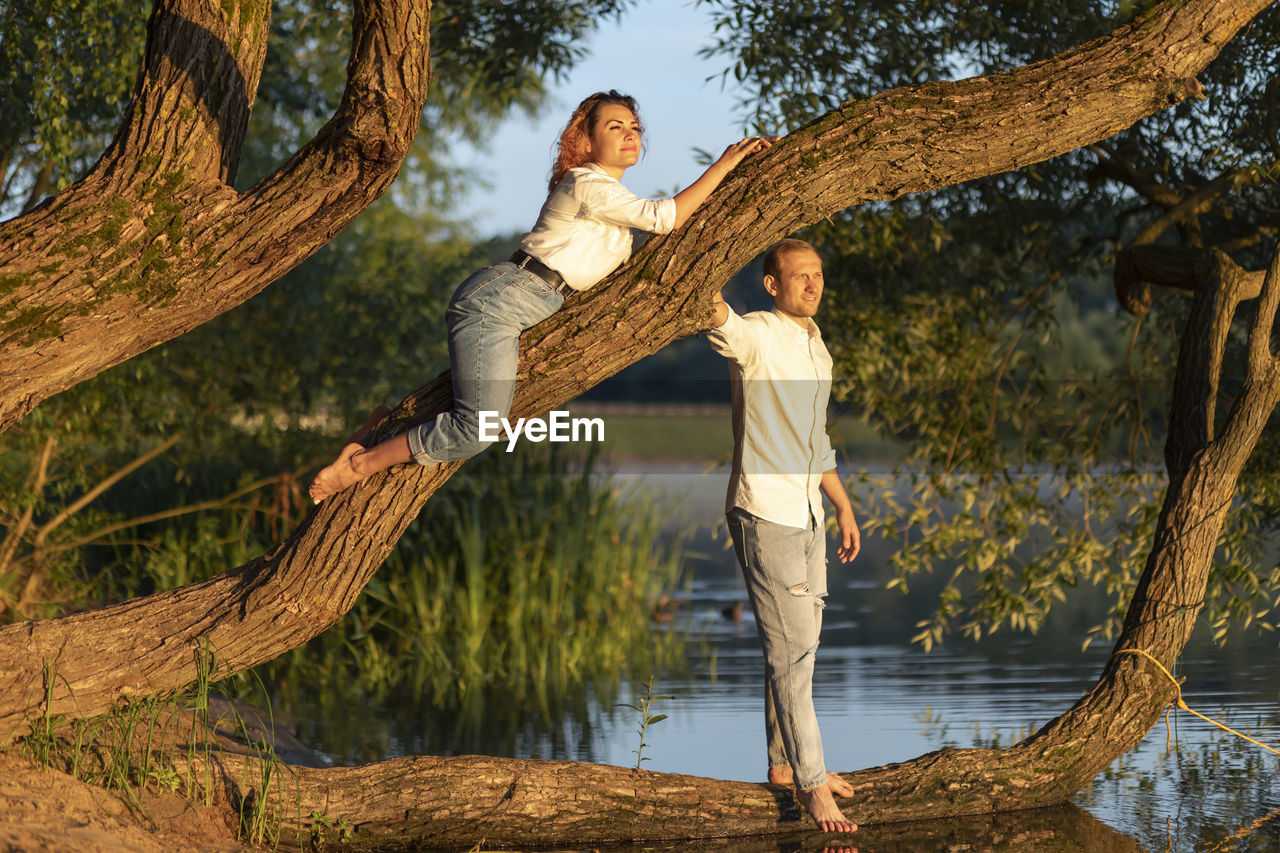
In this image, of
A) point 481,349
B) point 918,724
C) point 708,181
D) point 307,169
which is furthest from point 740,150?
point 918,724

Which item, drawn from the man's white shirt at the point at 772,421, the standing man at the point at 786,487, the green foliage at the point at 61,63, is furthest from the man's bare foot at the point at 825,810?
the green foliage at the point at 61,63

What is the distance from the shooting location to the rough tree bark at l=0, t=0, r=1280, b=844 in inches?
178

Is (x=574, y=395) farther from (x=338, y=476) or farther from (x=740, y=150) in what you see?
(x=740, y=150)

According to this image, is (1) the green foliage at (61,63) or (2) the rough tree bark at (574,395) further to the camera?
(1) the green foliage at (61,63)

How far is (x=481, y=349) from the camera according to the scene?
4.34 meters

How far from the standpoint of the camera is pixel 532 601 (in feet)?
31.9

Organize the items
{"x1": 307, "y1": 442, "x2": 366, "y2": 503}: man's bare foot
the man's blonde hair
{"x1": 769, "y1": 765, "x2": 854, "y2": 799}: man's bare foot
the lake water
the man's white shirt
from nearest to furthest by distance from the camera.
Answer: {"x1": 307, "y1": 442, "x2": 366, "y2": 503}: man's bare foot
the man's white shirt
the man's blonde hair
{"x1": 769, "y1": 765, "x2": 854, "y2": 799}: man's bare foot
the lake water

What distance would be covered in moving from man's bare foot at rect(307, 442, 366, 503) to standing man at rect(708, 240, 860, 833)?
129 cm

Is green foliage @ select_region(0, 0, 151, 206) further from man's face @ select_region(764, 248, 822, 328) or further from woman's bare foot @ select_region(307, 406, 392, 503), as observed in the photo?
man's face @ select_region(764, 248, 822, 328)

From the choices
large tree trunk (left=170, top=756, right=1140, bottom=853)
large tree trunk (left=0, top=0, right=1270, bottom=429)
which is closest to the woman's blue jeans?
large tree trunk (left=0, top=0, right=1270, bottom=429)

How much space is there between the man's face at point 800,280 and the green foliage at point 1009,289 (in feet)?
6.52

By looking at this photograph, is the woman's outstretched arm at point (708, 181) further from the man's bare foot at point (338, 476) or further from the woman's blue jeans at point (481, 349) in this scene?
the man's bare foot at point (338, 476)

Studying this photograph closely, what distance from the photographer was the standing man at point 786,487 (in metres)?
4.69

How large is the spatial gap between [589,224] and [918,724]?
3.83 m
